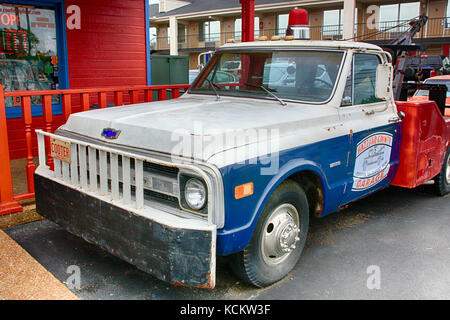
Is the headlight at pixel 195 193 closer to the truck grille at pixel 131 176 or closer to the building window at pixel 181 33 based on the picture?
the truck grille at pixel 131 176

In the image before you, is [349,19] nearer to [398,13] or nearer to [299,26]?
[398,13]

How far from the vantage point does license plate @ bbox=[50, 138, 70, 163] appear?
366cm

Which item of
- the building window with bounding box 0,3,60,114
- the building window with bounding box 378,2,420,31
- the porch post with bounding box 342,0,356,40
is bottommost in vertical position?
the building window with bounding box 0,3,60,114

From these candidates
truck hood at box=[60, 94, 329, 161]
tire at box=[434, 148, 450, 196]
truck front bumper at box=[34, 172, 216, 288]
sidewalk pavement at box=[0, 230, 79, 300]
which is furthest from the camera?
tire at box=[434, 148, 450, 196]

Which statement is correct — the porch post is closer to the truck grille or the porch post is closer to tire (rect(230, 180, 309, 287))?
tire (rect(230, 180, 309, 287))

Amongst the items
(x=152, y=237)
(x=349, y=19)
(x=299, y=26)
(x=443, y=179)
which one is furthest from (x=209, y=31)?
(x=152, y=237)

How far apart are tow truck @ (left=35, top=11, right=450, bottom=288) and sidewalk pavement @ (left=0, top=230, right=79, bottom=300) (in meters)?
0.41

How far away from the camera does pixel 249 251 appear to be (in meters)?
3.29

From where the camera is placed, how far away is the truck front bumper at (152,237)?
285 cm

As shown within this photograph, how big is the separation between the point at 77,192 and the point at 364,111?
2.71 metres

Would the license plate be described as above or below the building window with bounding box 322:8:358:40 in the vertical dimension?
below

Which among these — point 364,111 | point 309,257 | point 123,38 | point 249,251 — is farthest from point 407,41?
point 249,251

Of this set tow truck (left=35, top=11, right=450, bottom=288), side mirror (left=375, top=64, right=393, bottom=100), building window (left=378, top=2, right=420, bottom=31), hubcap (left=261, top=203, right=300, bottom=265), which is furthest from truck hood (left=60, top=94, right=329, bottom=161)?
building window (left=378, top=2, right=420, bottom=31)
